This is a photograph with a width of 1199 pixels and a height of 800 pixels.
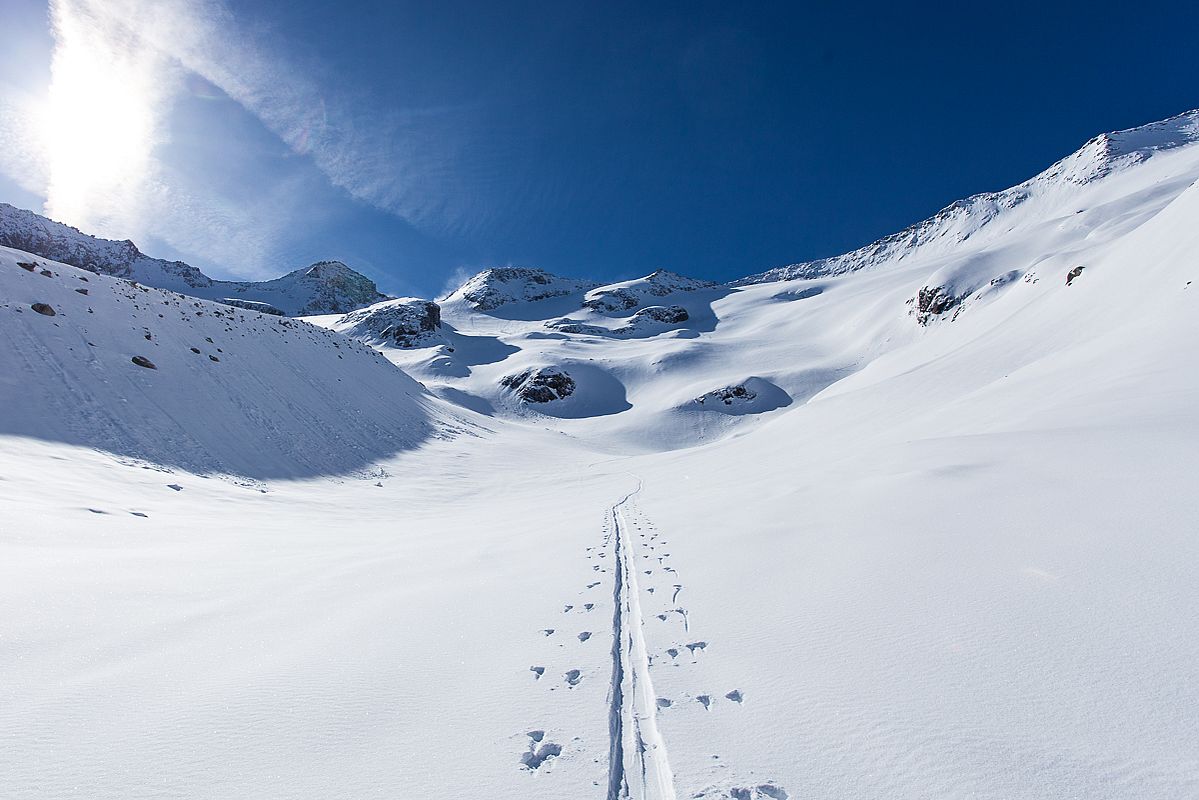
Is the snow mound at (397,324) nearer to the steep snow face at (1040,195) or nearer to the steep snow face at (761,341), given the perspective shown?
the steep snow face at (761,341)

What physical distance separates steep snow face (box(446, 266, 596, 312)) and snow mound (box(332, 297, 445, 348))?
5357cm

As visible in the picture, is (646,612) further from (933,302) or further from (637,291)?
(637,291)

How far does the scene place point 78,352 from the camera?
16.4 m

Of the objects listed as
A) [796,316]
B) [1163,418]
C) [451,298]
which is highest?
[451,298]

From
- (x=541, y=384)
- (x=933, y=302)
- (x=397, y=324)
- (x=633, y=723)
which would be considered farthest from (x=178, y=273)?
(x=633, y=723)

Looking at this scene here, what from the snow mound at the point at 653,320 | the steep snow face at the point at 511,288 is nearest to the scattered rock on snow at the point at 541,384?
the snow mound at the point at 653,320

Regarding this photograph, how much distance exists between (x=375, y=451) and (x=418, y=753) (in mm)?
21758

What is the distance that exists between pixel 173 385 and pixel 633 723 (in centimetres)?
2113

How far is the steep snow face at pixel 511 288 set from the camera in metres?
142

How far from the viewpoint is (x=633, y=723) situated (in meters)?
3.15

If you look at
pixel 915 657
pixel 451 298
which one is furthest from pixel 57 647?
pixel 451 298

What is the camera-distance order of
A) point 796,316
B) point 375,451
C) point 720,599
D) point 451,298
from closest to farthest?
point 720,599 < point 375,451 < point 796,316 < point 451,298

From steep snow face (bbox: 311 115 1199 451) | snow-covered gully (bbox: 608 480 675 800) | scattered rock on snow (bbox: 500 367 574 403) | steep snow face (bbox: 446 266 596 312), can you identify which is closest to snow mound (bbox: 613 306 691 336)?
steep snow face (bbox: 311 115 1199 451)

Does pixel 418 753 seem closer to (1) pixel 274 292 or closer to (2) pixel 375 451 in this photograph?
(2) pixel 375 451
